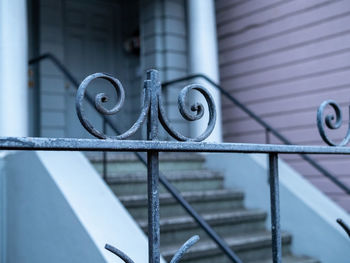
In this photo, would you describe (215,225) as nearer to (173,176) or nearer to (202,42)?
(173,176)

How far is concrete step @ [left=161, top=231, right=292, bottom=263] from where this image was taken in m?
3.25

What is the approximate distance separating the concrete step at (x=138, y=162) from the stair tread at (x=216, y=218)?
31.1 inches

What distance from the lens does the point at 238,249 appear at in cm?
358

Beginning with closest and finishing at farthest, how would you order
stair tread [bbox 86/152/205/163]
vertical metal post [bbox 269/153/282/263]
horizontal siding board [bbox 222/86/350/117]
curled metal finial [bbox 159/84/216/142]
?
curled metal finial [bbox 159/84/216/142]
vertical metal post [bbox 269/153/282/263]
stair tread [bbox 86/152/205/163]
horizontal siding board [bbox 222/86/350/117]

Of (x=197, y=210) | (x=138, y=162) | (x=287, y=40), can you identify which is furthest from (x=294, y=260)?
(x=287, y=40)

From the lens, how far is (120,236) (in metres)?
2.57

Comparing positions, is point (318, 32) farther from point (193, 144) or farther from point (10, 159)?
point (193, 144)

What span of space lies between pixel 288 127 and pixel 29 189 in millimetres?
2916

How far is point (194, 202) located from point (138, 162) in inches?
27.8

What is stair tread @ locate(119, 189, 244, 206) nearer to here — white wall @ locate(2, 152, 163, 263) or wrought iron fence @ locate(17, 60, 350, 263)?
white wall @ locate(2, 152, 163, 263)

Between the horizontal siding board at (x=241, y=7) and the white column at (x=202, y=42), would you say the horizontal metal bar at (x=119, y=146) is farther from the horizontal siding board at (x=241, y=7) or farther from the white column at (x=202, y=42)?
the horizontal siding board at (x=241, y=7)

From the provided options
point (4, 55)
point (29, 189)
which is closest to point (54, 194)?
point (29, 189)

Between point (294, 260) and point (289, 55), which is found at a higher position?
point (289, 55)

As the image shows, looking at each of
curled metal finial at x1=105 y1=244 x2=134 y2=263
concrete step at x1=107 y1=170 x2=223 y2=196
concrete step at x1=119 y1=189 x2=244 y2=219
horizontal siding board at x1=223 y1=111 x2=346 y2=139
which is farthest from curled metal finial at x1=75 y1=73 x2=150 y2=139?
horizontal siding board at x1=223 y1=111 x2=346 y2=139
